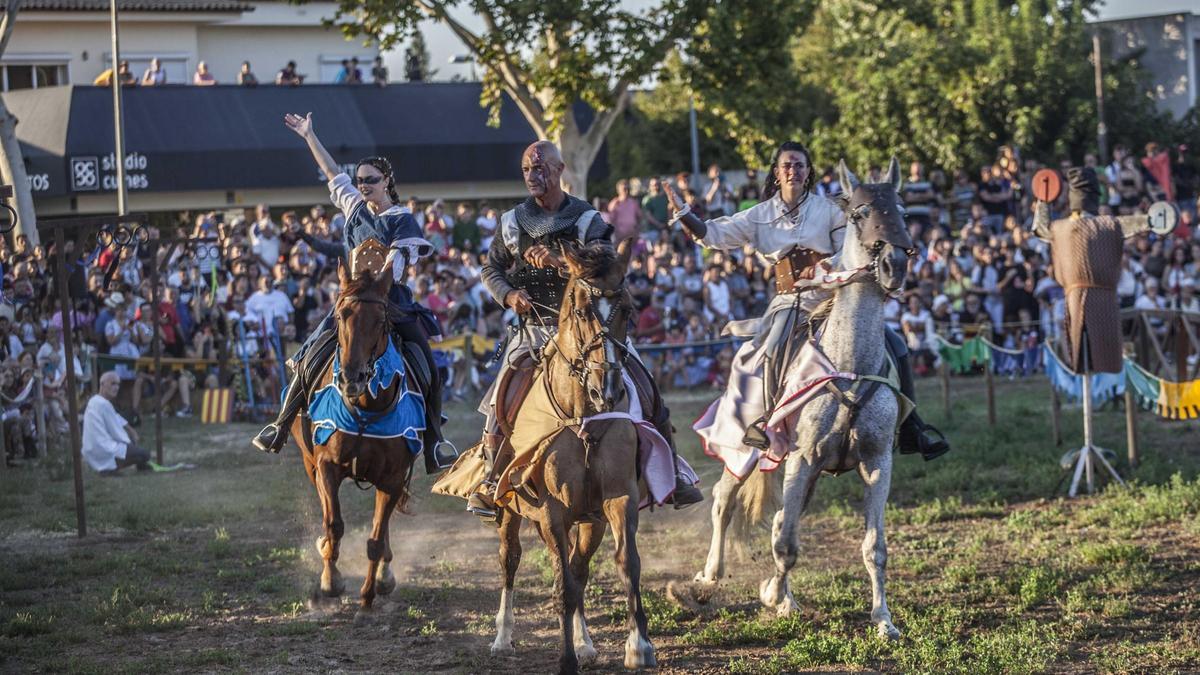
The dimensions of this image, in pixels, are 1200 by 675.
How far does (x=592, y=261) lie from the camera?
778cm

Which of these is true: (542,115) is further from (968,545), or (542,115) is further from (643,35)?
(968,545)

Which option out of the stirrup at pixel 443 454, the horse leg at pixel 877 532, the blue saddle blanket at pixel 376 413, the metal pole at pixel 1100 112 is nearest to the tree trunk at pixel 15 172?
the stirrup at pixel 443 454

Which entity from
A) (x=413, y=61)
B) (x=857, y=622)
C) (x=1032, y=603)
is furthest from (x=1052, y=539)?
(x=413, y=61)

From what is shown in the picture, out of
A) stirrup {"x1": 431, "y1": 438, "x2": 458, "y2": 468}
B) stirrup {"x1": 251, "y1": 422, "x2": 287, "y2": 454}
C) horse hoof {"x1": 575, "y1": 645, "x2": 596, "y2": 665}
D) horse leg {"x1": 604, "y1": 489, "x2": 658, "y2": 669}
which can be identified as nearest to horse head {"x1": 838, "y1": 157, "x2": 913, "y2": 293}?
horse leg {"x1": 604, "y1": 489, "x2": 658, "y2": 669}

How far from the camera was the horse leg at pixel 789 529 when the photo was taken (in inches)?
364

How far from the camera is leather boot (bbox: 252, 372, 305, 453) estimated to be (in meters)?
10.4

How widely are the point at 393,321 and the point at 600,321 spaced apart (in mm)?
3023

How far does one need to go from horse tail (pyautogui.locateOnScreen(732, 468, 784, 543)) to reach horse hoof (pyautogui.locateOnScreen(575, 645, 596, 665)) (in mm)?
2403

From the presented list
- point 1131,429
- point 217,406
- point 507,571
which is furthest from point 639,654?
point 217,406

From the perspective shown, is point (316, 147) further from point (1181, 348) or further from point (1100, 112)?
point (1100, 112)

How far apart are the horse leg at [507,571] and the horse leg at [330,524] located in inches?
58.2

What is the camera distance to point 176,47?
128ft

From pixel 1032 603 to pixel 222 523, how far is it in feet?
25.6

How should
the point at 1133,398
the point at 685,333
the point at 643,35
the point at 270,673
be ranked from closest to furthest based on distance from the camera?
the point at 270,673 < the point at 1133,398 < the point at 643,35 < the point at 685,333
